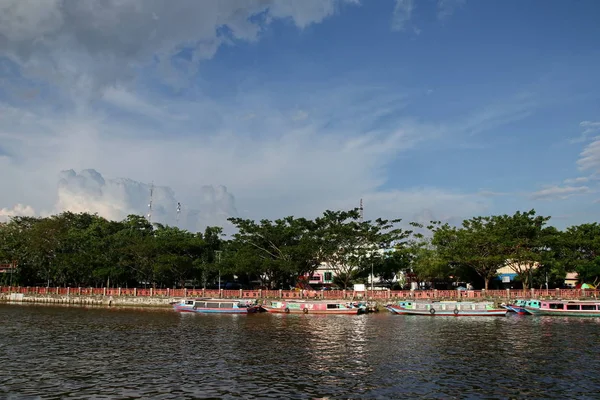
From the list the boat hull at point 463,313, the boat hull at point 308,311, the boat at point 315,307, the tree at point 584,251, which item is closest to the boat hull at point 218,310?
the boat hull at point 308,311

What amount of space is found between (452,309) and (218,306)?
30.8 metres

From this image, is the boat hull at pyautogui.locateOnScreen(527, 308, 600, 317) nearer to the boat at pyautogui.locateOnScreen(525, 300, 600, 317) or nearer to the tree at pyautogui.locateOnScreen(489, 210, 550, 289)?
the boat at pyautogui.locateOnScreen(525, 300, 600, 317)

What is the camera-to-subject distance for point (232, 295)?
73.1 meters

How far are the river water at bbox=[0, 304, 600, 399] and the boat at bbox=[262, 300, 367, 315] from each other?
12.4 meters

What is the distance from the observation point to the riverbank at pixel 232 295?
6588 centimetres

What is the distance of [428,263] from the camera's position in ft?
245

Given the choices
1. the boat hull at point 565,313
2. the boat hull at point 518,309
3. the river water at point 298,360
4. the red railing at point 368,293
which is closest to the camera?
the river water at point 298,360

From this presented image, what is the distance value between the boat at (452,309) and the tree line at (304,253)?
338 inches

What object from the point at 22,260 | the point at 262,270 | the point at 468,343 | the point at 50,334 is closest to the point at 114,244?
the point at 22,260

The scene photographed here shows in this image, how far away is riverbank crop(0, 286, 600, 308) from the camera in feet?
216

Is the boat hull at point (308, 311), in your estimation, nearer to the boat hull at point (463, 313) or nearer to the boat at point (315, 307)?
the boat at point (315, 307)

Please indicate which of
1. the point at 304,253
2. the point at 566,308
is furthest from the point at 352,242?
the point at 566,308

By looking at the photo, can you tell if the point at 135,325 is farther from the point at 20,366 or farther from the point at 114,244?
the point at 114,244

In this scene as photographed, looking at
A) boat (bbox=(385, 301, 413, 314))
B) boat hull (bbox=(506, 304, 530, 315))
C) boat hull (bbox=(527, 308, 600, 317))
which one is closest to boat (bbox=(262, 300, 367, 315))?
boat (bbox=(385, 301, 413, 314))
